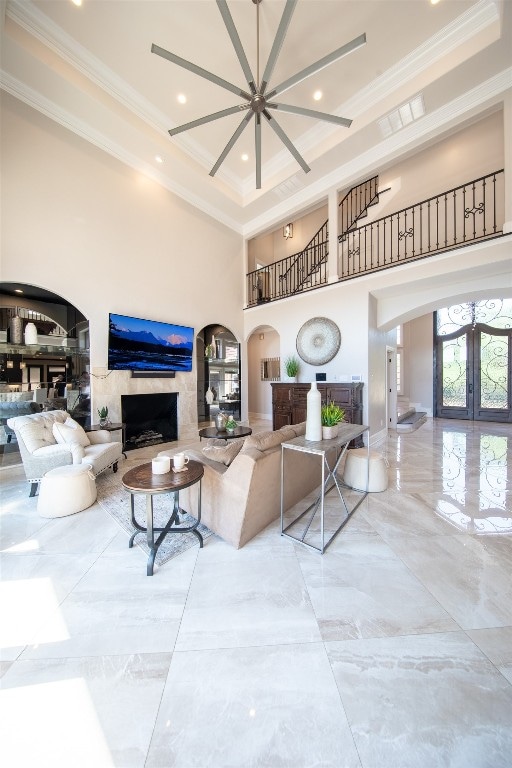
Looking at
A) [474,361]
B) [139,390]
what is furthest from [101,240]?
[474,361]

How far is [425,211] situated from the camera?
5.52 meters

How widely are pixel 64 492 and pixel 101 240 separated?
3923 mm

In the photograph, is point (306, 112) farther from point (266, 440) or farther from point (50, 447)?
point (50, 447)

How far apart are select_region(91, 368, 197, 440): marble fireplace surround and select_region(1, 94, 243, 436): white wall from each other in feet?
0.06

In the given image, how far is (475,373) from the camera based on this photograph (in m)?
7.88

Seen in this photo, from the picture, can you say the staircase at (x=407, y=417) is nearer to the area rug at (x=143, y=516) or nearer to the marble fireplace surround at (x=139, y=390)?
the marble fireplace surround at (x=139, y=390)

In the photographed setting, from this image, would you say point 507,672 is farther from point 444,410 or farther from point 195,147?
point 444,410

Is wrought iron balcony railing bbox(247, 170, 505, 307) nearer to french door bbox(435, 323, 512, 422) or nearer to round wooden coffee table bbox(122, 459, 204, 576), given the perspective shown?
french door bbox(435, 323, 512, 422)

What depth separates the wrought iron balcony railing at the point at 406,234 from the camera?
4.59 meters

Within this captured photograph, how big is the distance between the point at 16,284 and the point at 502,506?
635cm

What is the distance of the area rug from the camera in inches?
85.4

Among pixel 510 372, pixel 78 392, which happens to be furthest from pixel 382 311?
pixel 78 392

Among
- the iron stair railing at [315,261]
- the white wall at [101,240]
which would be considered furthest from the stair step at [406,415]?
the white wall at [101,240]

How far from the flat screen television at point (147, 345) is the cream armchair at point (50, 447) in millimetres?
1503
